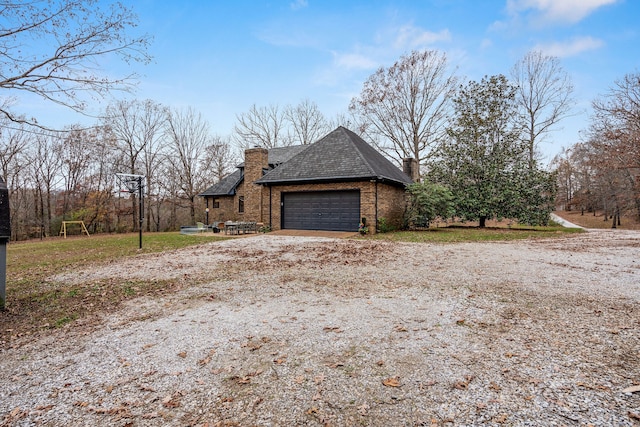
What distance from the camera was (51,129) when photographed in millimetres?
4438

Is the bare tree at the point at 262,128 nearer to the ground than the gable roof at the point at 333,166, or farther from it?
farther from it

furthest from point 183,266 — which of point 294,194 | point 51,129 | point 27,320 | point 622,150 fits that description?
point 622,150

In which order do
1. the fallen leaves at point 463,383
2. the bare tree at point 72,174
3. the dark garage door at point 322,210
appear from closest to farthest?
the fallen leaves at point 463,383 → the dark garage door at point 322,210 → the bare tree at point 72,174

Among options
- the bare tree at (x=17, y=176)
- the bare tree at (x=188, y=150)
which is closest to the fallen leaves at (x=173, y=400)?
the bare tree at (x=17, y=176)

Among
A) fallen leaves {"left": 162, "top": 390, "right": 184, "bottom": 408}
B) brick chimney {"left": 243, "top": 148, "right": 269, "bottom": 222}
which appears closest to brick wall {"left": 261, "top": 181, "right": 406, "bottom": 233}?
brick chimney {"left": 243, "top": 148, "right": 269, "bottom": 222}

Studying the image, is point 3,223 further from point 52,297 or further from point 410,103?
point 410,103

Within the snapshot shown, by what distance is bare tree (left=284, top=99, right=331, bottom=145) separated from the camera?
3281 centimetres

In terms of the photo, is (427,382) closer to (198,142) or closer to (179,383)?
(179,383)

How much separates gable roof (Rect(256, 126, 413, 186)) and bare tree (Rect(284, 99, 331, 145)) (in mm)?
14226

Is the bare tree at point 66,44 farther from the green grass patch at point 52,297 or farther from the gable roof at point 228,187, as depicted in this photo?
the gable roof at point 228,187

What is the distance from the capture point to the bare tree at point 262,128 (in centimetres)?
3262

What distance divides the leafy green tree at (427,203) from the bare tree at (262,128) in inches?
747

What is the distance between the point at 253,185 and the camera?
19.7 m

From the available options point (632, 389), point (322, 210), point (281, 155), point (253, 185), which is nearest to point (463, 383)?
point (632, 389)
